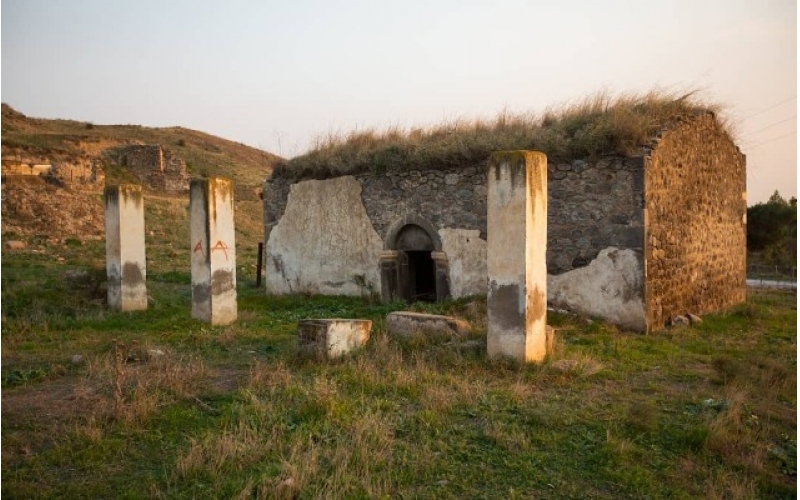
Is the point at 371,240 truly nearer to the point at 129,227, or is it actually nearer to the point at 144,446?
the point at 129,227

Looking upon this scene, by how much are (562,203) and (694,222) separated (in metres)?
2.91

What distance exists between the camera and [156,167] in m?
33.3

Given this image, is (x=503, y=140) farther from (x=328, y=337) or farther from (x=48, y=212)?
(x=48, y=212)

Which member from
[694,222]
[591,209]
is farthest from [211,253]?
[694,222]

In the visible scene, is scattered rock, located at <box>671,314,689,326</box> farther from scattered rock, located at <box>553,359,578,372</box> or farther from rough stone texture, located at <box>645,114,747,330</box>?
scattered rock, located at <box>553,359,578,372</box>

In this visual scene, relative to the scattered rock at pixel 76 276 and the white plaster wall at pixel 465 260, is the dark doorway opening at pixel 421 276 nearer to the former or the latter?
the white plaster wall at pixel 465 260

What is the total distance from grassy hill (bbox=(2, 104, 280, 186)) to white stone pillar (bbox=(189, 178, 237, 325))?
2495 cm

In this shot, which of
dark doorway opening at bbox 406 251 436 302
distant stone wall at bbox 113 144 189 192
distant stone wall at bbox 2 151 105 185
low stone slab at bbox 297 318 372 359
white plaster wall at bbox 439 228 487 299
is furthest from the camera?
distant stone wall at bbox 113 144 189 192

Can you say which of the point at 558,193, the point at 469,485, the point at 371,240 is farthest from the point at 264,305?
the point at 469,485

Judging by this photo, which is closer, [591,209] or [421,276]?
[591,209]

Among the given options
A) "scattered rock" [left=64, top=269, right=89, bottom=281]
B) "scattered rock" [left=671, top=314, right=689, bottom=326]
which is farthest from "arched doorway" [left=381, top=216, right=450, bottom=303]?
"scattered rock" [left=64, top=269, right=89, bottom=281]

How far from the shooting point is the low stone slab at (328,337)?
23.7 ft

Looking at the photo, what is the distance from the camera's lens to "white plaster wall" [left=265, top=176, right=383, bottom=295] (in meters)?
12.9

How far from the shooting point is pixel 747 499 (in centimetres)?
380
